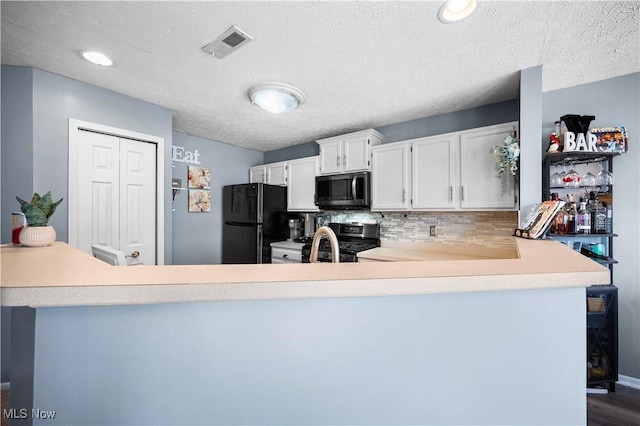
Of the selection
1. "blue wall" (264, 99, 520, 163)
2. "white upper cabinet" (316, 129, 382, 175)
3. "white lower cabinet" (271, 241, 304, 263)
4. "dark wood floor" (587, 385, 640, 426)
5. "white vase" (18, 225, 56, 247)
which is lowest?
"dark wood floor" (587, 385, 640, 426)

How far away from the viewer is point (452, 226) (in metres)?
2.78

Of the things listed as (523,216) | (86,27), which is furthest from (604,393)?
(86,27)

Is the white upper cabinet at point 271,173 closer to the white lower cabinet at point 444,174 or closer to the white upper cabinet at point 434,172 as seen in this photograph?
the white lower cabinet at point 444,174

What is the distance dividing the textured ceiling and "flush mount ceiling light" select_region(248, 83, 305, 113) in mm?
70

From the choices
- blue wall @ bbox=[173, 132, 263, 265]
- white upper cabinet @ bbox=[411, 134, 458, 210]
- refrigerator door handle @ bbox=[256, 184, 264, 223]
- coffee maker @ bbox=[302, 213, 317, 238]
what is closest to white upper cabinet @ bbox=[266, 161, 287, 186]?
refrigerator door handle @ bbox=[256, 184, 264, 223]

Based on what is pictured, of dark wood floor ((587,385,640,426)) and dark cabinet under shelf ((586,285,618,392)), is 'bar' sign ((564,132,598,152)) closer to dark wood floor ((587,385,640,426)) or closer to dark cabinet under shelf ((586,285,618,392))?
dark cabinet under shelf ((586,285,618,392))

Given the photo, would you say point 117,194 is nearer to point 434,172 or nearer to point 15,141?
point 15,141

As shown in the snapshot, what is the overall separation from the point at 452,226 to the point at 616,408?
5.56 feet

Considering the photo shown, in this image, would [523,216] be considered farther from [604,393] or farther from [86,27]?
[86,27]

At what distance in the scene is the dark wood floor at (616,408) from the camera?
1.65m

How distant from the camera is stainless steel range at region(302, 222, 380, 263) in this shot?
10.3 feet

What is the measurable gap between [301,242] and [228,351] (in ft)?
9.83

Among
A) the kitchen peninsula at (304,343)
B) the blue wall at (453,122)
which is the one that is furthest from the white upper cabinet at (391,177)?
the kitchen peninsula at (304,343)

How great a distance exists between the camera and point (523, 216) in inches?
75.4
